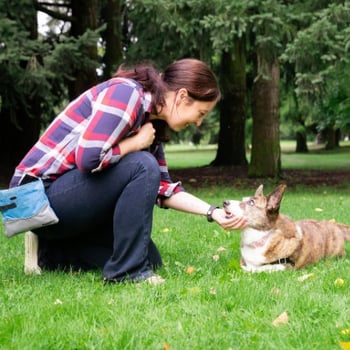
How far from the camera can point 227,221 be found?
3883 millimetres

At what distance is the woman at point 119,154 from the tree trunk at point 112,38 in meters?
11.1

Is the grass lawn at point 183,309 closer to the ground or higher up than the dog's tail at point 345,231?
higher up

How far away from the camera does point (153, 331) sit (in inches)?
106

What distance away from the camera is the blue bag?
3.48 metres

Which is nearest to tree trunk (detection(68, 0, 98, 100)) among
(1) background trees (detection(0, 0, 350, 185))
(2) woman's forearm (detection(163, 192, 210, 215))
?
(1) background trees (detection(0, 0, 350, 185))

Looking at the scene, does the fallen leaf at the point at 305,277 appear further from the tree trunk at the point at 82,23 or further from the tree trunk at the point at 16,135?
the tree trunk at the point at 16,135

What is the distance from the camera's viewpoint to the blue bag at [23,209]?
11.4 ft

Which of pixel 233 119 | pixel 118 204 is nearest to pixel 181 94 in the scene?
pixel 118 204

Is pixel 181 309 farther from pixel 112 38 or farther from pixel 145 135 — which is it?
pixel 112 38

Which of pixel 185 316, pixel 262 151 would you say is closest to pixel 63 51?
pixel 262 151

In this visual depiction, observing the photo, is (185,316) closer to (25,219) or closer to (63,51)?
(25,219)

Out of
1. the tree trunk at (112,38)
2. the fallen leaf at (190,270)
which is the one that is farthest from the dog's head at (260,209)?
the tree trunk at (112,38)

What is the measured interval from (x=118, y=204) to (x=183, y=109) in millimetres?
695

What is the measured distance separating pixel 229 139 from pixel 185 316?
16588 millimetres
